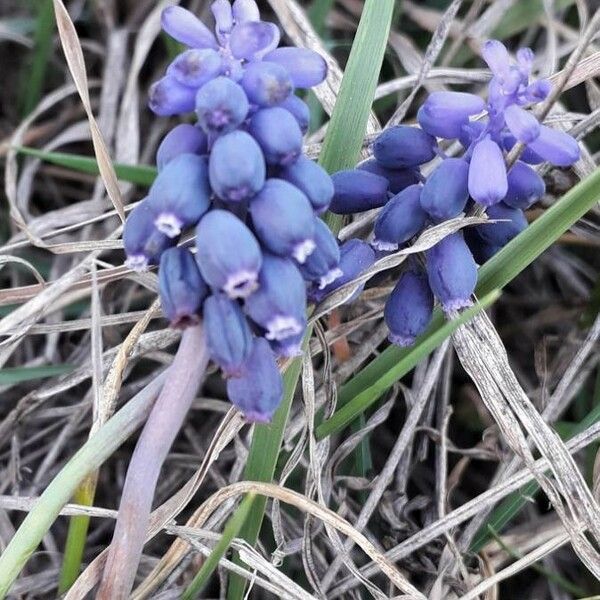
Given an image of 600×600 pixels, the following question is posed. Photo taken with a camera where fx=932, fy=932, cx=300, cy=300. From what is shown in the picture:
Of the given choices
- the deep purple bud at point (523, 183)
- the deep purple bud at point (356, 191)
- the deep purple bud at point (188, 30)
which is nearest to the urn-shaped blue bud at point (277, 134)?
the deep purple bud at point (188, 30)

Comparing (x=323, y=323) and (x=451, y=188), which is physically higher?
(x=451, y=188)

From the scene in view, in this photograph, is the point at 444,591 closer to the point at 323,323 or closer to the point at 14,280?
the point at 323,323

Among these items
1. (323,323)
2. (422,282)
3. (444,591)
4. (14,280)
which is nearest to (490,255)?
(422,282)

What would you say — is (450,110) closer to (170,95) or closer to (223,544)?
(170,95)

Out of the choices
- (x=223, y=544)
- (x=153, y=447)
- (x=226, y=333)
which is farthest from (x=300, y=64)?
(x=223, y=544)

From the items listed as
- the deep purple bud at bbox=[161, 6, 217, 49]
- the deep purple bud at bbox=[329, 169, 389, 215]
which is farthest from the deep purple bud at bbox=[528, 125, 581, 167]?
the deep purple bud at bbox=[161, 6, 217, 49]

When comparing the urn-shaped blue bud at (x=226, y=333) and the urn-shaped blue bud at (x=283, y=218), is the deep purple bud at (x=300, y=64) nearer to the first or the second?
the urn-shaped blue bud at (x=283, y=218)
